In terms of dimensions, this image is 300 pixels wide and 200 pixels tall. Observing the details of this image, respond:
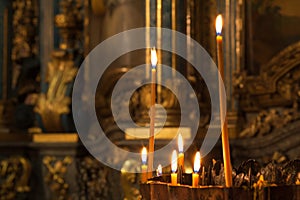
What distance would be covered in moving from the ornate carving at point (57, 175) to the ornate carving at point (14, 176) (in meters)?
0.14

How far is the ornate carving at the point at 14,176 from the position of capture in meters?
3.62

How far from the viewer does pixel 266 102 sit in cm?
323

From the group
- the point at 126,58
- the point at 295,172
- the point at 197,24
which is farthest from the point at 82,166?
the point at 295,172

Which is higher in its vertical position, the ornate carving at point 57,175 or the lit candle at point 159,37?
the lit candle at point 159,37

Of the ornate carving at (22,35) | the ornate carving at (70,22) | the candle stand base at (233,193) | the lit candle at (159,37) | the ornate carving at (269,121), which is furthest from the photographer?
the ornate carving at (22,35)

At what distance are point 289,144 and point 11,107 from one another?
1.76 metres

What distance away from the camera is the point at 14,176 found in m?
3.64

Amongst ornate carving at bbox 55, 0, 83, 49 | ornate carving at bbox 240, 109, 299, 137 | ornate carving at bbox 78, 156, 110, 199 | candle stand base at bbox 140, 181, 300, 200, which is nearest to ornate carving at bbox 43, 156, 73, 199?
ornate carving at bbox 78, 156, 110, 199

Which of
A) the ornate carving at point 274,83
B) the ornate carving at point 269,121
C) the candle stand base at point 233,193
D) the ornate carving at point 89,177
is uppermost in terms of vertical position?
the ornate carving at point 274,83

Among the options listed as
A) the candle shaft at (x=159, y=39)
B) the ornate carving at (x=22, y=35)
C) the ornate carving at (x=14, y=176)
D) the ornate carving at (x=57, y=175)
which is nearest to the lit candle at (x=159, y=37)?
the candle shaft at (x=159, y=39)

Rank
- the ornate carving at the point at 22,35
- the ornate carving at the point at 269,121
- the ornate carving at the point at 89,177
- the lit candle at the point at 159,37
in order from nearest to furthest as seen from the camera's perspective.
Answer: the ornate carving at the point at 269,121 < the lit candle at the point at 159,37 < the ornate carving at the point at 89,177 < the ornate carving at the point at 22,35

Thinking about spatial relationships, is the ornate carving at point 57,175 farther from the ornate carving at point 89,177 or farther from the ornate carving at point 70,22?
the ornate carving at point 70,22

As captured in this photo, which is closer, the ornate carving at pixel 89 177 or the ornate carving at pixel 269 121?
the ornate carving at pixel 269 121

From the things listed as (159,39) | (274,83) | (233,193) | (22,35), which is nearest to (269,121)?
(274,83)
